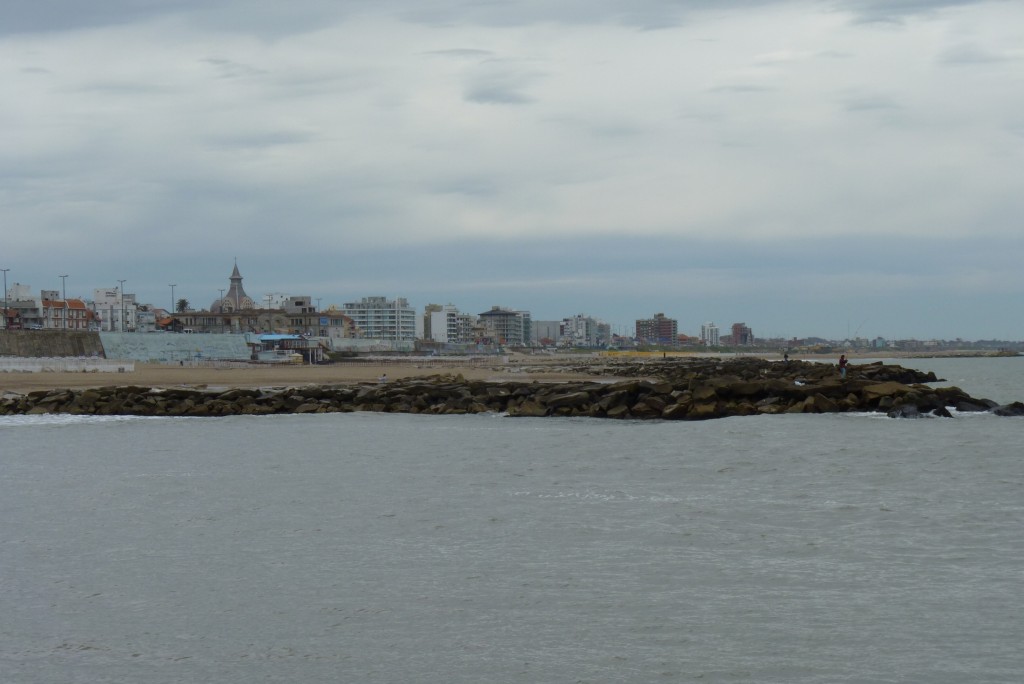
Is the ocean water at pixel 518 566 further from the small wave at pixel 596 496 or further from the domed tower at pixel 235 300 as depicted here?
the domed tower at pixel 235 300

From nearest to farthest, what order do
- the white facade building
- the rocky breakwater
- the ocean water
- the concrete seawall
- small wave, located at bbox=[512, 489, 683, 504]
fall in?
the ocean water, small wave, located at bbox=[512, 489, 683, 504], the rocky breakwater, the concrete seawall, the white facade building

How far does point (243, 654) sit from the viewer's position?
26.4ft

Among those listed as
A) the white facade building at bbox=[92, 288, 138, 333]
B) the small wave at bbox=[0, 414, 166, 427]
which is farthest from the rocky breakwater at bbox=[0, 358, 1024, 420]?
the white facade building at bbox=[92, 288, 138, 333]

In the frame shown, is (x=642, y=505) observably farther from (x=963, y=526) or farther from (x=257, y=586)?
(x=257, y=586)

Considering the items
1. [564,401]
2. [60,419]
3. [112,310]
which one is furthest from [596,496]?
[112,310]

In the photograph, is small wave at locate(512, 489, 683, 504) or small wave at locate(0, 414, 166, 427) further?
small wave at locate(0, 414, 166, 427)

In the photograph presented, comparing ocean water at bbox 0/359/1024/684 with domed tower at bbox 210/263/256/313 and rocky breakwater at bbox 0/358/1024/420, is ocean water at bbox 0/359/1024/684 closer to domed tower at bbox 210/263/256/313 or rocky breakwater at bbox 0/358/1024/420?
rocky breakwater at bbox 0/358/1024/420

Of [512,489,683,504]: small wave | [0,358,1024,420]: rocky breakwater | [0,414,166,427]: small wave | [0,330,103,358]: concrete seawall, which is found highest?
[0,330,103,358]: concrete seawall

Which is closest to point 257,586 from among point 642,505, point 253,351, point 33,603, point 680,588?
point 33,603

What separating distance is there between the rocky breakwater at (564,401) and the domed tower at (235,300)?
134161 mm

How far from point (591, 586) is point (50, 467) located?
1370 centimetres

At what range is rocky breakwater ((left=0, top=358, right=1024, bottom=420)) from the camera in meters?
30.9

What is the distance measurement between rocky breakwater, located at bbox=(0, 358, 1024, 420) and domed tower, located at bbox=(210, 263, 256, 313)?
13416cm

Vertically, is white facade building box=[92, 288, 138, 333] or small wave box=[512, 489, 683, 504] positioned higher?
white facade building box=[92, 288, 138, 333]
